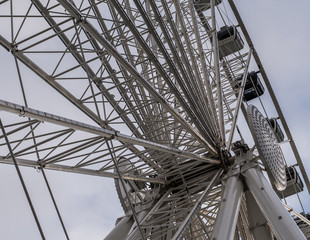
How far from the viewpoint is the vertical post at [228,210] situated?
13531 millimetres

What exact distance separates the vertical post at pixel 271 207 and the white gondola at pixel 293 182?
817cm

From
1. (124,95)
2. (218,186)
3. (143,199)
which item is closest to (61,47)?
(124,95)

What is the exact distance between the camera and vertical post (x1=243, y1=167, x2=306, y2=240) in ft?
43.6

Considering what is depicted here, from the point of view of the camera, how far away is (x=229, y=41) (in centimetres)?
2567

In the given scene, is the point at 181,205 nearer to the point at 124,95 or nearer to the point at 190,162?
the point at 190,162

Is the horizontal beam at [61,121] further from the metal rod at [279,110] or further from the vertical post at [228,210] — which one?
the metal rod at [279,110]

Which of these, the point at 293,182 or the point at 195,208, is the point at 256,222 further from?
the point at 293,182

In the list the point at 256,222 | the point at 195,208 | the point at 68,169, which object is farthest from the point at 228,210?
the point at 68,169

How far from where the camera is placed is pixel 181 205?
57.6ft

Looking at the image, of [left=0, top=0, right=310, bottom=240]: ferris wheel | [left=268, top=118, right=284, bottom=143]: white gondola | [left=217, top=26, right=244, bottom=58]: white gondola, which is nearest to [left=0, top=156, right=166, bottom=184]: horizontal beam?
[left=0, top=0, right=310, bottom=240]: ferris wheel

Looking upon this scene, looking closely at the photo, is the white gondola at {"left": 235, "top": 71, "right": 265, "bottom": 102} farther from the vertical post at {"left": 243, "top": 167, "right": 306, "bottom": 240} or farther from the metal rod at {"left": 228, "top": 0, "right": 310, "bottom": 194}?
the vertical post at {"left": 243, "top": 167, "right": 306, "bottom": 240}

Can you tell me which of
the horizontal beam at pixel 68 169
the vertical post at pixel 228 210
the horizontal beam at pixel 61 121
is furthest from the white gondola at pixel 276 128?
the horizontal beam at pixel 61 121

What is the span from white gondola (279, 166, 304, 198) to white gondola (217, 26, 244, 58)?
6071 millimetres

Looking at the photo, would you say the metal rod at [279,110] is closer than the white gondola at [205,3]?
No
